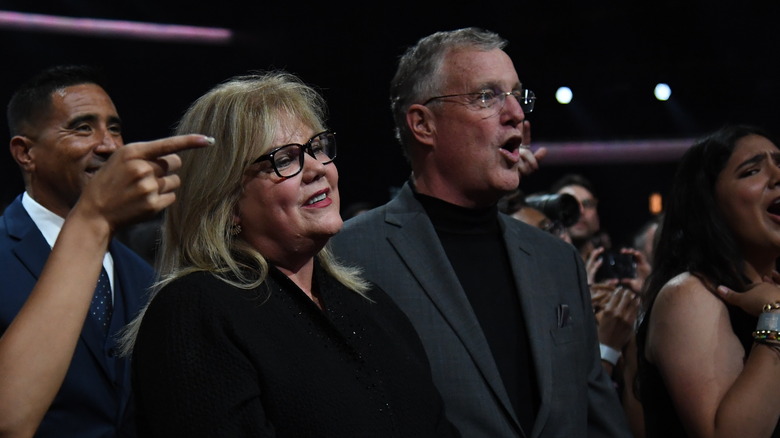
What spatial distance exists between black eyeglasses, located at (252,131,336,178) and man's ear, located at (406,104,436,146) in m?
0.58

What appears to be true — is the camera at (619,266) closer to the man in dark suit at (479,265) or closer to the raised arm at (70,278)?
the man in dark suit at (479,265)

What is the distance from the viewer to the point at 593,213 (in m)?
4.58

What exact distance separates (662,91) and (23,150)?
5.80 m

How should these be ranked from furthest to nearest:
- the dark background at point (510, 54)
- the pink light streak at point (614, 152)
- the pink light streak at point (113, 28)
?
the pink light streak at point (614, 152) < the dark background at point (510, 54) < the pink light streak at point (113, 28)

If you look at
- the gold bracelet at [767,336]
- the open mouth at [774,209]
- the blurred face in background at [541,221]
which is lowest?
the blurred face in background at [541,221]

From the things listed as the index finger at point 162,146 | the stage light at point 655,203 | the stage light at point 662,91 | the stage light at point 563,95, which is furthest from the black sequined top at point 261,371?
the stage light at point 655,203

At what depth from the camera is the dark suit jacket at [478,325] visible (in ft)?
6.06

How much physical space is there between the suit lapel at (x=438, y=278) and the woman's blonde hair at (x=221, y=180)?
0.48 meters

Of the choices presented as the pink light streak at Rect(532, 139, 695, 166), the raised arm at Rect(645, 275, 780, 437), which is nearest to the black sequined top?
the raised arm at Rect(645, 275, 780, 437)

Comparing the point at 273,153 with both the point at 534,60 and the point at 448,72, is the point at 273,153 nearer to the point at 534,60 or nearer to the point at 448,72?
the point at 448,72

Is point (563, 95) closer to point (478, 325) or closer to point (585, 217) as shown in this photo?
point (585, 217)

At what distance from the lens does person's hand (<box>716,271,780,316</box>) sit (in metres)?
1.94

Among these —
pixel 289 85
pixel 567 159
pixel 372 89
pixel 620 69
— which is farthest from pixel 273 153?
pixel 567 159

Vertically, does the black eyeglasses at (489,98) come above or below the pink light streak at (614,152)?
above
